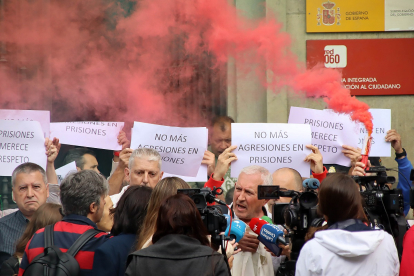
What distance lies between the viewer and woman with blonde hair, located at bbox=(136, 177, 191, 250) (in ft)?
10.0

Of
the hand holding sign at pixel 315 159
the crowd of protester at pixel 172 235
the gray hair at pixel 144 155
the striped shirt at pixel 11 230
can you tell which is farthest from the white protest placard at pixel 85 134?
the hand holding sign at pixel 315 159

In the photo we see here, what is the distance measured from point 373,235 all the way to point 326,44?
4629mm

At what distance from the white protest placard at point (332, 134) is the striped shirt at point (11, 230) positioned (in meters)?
2.69

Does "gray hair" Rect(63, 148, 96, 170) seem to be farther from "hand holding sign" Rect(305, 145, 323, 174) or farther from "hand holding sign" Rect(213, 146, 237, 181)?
"hand holding sign" Rect(305, 145, 323, 174)

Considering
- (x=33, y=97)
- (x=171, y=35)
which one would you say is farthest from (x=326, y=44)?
(x=33, y=97)

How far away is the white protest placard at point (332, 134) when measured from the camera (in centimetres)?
514

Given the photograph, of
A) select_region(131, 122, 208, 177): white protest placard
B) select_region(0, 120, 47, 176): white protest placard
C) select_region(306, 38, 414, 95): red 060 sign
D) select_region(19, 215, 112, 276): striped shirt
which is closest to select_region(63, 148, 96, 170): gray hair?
select_region(0, 120, 47, 176): white protest placard

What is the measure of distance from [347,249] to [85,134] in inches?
138

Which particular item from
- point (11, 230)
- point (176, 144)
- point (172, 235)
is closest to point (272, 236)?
point (172, 235)

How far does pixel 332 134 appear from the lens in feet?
17.0

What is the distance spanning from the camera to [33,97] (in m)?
7.38

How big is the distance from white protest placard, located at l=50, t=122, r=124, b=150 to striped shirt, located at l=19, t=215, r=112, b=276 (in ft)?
7.71

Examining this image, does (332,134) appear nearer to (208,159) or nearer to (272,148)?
(272,148)

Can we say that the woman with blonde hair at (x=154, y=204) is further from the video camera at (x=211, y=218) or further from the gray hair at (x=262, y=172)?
the gray hair at (x=262, y=172)
